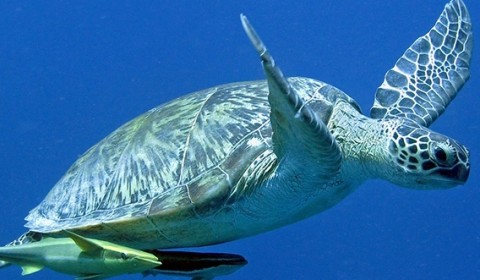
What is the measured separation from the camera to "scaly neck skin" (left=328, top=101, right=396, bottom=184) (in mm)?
3539

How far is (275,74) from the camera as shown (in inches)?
98.3

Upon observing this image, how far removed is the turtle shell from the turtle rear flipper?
435 millimetres

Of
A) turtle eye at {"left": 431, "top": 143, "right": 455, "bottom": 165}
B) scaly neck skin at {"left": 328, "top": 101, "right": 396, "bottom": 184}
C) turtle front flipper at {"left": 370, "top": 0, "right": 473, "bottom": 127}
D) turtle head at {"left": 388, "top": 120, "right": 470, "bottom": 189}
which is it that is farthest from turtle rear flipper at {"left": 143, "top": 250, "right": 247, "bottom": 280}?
turtle eye at {"left": 431, "top": 143, "right": 455, "bottom": 165}

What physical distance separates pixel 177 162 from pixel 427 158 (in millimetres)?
1560

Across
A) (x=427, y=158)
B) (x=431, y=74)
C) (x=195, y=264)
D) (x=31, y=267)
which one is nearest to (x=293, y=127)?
(x=427, y=158)

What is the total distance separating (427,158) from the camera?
10.7ft

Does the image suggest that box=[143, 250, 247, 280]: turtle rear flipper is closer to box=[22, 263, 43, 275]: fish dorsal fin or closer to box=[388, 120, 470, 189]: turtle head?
box=[22, 263, 43, 275]: fish dorsal fin

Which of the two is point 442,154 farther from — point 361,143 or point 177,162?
point 177,162

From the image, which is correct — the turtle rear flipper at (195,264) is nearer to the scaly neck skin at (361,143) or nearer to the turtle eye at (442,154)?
the scaly neck skin at (361,143)

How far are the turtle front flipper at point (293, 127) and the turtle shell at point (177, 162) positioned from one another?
1.16 ft

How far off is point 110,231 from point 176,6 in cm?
1497

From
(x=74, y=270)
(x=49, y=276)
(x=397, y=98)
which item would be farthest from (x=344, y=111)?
(x=49, y=276)

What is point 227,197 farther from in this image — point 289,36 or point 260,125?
point 289,36

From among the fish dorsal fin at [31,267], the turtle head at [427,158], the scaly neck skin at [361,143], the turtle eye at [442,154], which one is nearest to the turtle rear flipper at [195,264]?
the fish dorsal fin at [31,267]
